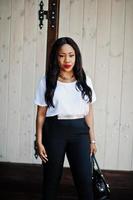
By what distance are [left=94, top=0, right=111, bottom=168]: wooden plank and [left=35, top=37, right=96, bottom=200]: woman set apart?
1.04m

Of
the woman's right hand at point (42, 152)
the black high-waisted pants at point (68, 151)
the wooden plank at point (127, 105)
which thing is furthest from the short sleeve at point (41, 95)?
the wooden plank at point (127, 105)

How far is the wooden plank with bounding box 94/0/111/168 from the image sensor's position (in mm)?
3535

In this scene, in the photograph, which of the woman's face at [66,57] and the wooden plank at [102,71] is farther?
the wooden plank at [102,71]

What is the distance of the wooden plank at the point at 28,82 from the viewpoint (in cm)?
357

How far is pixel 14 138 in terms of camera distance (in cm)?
369

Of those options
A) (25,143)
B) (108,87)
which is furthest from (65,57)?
(25,143)

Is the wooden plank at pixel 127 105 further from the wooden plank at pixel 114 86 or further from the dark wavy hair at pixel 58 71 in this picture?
the dark wavy hair at pixel 58 71

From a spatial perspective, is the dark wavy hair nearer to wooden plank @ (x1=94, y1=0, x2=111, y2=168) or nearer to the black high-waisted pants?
the black high-waisted pants

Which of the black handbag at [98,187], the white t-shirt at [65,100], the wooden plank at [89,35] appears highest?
the wooden plank at [89,35]

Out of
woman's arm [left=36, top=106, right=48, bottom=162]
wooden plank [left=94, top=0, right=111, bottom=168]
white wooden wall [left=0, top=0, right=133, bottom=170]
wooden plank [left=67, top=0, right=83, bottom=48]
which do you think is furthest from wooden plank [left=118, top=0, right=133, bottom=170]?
woman's arm [left=36, top=106, right=48, bottom=162]

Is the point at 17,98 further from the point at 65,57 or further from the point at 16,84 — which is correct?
the point at 65,57

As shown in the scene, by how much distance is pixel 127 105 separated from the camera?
11.7ft

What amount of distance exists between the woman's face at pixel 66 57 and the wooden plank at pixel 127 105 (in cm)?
116

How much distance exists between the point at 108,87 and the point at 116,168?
74cm
